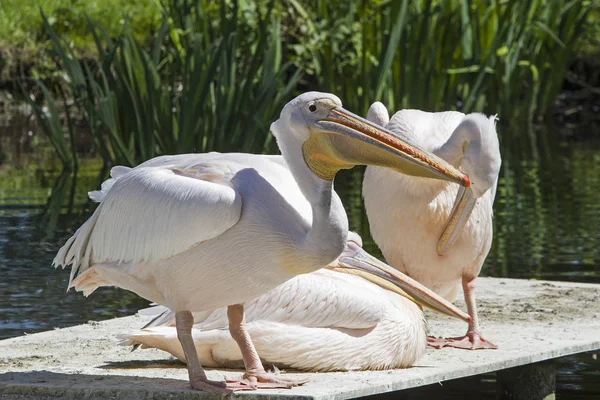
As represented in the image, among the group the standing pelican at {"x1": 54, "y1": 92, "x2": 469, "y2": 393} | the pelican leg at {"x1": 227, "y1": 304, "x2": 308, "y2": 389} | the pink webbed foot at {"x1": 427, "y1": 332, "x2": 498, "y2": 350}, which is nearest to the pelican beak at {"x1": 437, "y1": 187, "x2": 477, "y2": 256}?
the pink webbed foot at {"x1": 427, "y1": 332, "x2": 498, "y2": 350}

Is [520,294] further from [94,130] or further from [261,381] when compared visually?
[94,130]

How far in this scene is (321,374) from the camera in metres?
4.28

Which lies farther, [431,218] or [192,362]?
[431,218]

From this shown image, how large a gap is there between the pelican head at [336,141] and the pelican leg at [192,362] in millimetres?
615

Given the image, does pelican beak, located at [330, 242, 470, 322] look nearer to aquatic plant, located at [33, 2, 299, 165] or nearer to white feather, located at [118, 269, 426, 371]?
white feather, located at [118, 269, 426, 371]

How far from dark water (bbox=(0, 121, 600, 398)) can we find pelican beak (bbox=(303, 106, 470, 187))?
167 centimetres

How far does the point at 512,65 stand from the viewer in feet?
47.3

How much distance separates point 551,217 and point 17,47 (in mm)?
9196

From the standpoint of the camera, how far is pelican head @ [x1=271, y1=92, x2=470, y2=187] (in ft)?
12.3

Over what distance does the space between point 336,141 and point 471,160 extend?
1213 mm

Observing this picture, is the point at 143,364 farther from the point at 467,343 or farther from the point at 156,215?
the point at 467,343

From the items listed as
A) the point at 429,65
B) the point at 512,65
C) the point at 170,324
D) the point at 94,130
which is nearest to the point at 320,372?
the point at 170,324

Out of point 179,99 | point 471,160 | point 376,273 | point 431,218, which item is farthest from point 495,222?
point 376,273

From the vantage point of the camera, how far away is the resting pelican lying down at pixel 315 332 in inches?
171
